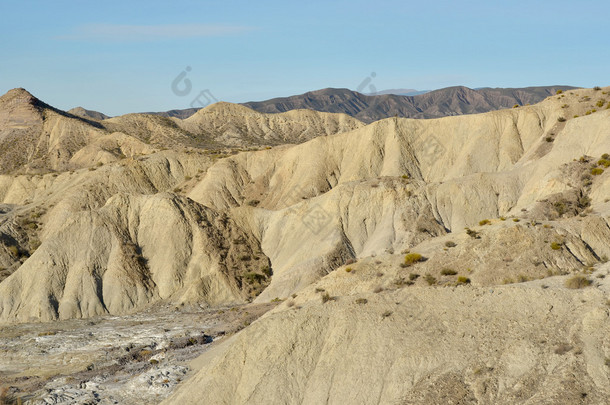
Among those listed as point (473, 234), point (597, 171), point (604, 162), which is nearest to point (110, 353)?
point (473, 234)

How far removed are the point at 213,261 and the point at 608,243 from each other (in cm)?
2865

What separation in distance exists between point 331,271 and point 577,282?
2097cm

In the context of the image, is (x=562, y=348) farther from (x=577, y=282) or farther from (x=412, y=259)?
(x=412, y=259)

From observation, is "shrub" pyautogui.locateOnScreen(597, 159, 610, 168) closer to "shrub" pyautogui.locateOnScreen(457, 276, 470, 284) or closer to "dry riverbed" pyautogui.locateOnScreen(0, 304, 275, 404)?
"shrub" pyautogui.locateOnScreen(457, 276, 470, 284)

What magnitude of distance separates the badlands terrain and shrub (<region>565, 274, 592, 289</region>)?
72 millimetres

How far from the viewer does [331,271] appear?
4509cm

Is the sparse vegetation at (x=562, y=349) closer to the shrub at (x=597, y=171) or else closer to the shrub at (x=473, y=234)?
the shrub at (x=473, y=234)

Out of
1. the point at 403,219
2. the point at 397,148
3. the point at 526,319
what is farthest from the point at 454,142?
the point at 526,319

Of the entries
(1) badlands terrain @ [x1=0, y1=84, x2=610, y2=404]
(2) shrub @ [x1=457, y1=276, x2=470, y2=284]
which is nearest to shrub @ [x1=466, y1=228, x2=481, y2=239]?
(1) badlands terrain @ [x1=0, y1=84, x2=610, y2=404]

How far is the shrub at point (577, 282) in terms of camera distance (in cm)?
2624

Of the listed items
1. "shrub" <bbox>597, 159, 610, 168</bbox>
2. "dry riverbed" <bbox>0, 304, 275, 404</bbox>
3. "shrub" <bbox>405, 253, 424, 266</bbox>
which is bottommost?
"dry riverbed" <bbox>0, 304, 275, 404</bbox>

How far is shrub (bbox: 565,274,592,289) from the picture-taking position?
86.1 feet

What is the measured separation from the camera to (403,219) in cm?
4916

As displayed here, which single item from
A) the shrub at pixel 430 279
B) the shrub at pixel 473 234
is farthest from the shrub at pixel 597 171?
the shrub at pixel 430 279
